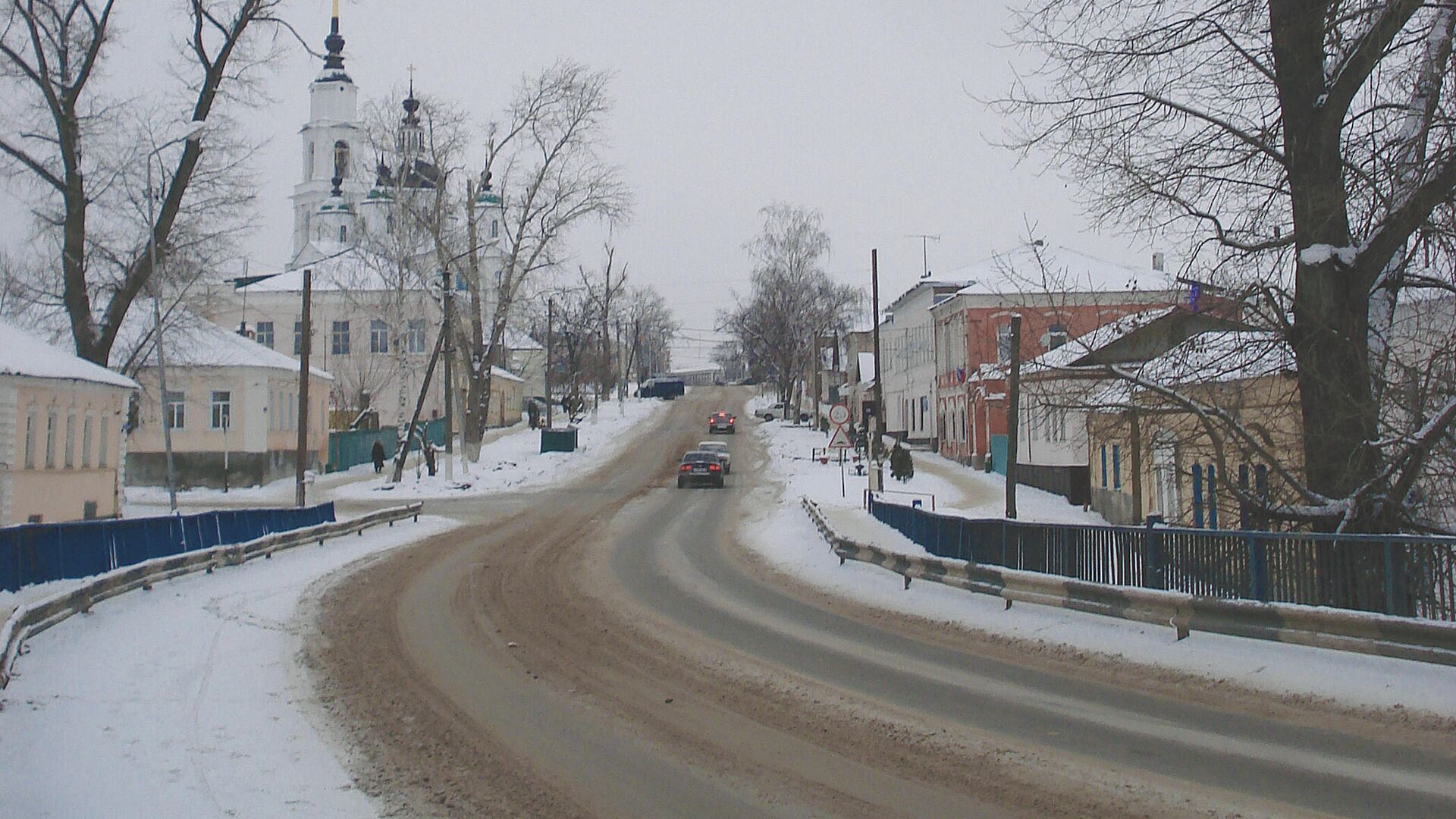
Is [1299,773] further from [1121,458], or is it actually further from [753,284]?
[753,284]

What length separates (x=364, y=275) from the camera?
64.1m

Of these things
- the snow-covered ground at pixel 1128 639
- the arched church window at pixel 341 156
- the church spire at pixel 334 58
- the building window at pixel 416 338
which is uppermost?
the church spire at pixel 334 58

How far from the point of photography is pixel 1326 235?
13.5 meters

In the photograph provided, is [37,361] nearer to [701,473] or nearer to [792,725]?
[701,473]

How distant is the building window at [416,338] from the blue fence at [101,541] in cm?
4398

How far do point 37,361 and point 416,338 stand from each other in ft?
134

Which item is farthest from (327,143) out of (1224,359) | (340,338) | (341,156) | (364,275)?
(1224,359)

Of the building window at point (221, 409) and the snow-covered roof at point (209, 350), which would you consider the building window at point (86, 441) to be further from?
the building window at point (221, 409)

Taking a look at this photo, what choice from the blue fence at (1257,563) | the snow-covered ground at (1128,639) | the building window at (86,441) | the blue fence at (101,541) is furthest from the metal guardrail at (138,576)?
the blue fence at (1257,563)

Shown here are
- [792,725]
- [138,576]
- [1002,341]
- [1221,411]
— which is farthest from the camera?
[1002,341]

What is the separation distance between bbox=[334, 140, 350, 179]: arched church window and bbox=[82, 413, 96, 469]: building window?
72.1 m

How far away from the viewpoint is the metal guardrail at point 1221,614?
10.1 metres

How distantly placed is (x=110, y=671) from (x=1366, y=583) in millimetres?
11764

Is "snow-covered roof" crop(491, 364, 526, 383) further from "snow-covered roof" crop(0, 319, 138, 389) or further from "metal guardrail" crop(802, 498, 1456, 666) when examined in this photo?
"metal guardrail" crop(802, 498, 1456, 666)
